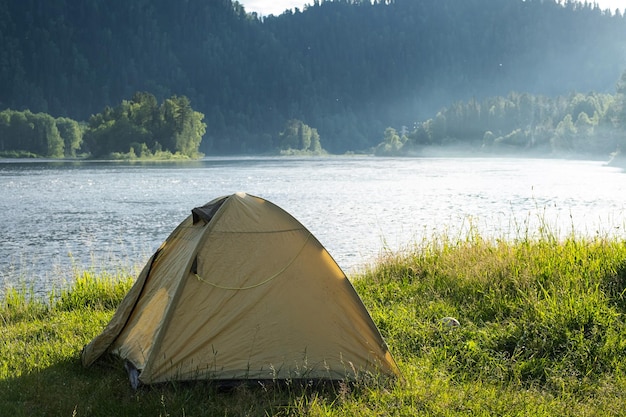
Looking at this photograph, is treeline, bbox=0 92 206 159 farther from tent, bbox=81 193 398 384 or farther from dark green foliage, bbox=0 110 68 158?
tent, bbox=81 193 398 384

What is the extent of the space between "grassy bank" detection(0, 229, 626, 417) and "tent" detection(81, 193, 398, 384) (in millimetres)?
226

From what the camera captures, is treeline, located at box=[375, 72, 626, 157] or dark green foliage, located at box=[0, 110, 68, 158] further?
dark green foliage, located at box=[0, 110, 68, 158]

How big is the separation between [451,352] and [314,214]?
2508cm

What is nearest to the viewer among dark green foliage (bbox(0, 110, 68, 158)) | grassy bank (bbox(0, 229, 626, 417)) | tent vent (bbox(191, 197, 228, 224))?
grassy bank (bbox(0, 229, 626, 417))

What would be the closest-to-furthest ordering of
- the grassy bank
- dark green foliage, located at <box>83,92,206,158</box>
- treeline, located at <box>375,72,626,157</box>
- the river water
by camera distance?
the grassy bank
the river water
treeline, located at <box>375,72,626,157</box>
dark green foliage, located at <box>83,92,206,158</box>

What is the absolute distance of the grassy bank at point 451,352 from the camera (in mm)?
5715

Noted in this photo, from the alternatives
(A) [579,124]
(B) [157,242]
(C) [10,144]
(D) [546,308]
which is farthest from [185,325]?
(C) [10,144]

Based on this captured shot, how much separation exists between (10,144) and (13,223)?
123254 millimetres

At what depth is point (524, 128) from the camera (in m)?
156

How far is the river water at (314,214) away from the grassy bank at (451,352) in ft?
7.06

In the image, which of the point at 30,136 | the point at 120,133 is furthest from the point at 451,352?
the point at 30,136

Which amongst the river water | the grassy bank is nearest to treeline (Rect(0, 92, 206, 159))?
the river water

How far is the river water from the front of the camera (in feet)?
62.6

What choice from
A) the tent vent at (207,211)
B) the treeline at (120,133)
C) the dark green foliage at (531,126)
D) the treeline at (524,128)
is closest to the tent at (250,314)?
the tent vent at (207,211)
